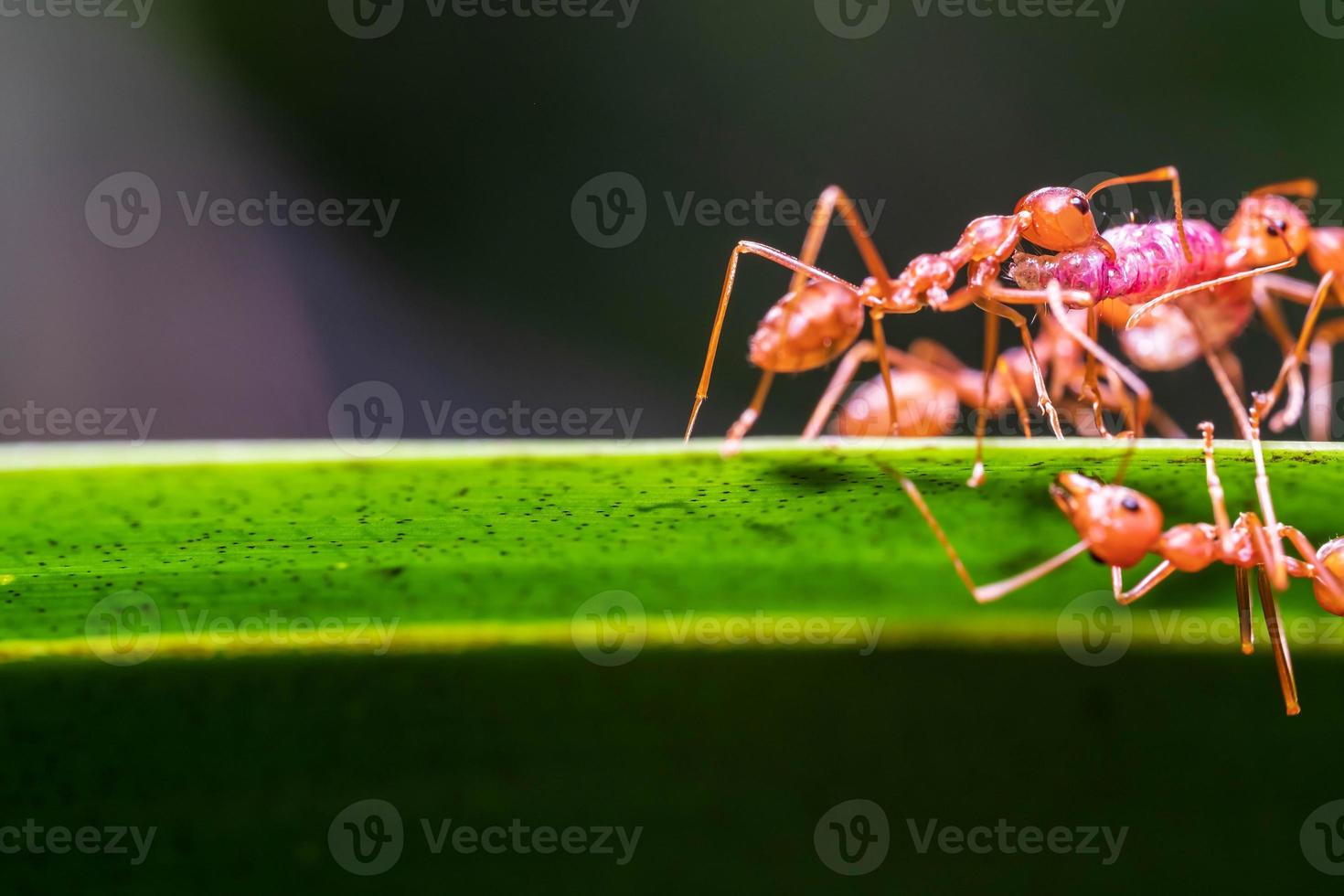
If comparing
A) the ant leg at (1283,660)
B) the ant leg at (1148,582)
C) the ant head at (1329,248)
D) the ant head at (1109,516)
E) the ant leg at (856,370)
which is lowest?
the ant leg at (1283,660)

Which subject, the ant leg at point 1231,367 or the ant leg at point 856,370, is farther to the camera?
the ant leg at point 1231,367

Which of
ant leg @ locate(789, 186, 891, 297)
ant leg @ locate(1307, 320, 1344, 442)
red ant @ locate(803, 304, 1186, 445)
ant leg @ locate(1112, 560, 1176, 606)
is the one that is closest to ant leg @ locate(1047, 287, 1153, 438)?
ant leg @ locate(1112, 560, 1176, 606)

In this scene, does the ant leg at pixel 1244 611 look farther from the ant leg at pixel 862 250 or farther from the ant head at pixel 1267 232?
the ant head at pixel 1267 232

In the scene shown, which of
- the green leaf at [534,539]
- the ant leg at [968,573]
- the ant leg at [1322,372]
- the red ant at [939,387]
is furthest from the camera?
the red ant at [939,387]

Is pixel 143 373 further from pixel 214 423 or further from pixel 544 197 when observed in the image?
pixel 544 197

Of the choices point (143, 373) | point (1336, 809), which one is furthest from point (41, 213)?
point (1336, 809)

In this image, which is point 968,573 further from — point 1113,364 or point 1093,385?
point 1093,385

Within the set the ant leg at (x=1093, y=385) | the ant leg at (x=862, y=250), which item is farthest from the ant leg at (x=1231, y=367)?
the ant leg at (x=862, y=250)
